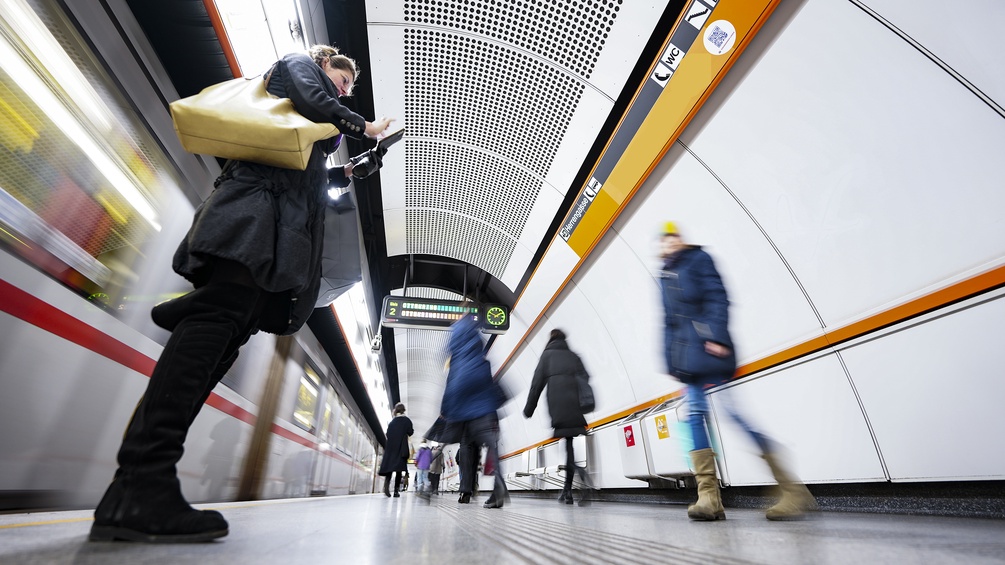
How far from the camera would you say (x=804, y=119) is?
2660 millimetres

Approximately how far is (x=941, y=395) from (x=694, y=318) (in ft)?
4.00

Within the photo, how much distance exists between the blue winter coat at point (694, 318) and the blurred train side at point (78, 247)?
2.97 m

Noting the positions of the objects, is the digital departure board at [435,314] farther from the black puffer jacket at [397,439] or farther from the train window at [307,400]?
the black puffer jacket at [397,439]

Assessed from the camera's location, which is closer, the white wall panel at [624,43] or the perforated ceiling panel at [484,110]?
the white wall panel at [624,43]

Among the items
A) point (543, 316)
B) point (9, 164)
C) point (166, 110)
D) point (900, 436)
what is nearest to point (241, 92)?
point (9, 164)

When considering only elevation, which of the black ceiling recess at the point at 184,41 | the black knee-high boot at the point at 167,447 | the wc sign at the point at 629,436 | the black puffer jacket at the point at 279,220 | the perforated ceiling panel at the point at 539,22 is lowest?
the black knee-high boot at the point at 167,447

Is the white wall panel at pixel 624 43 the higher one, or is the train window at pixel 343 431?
the white wall panel at pixel 624 43

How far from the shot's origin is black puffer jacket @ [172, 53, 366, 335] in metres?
1.17

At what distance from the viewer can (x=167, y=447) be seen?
1.01 metres

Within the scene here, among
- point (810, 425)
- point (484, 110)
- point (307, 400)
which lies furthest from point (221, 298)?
point (307, 400)

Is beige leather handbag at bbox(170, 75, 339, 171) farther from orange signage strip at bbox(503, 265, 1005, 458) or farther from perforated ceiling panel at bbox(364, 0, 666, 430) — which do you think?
orange signage strip at bbox(503, 265, 1005, 458)

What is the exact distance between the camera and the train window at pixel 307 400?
583 cm

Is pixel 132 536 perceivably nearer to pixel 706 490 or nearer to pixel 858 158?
pixel 706 490

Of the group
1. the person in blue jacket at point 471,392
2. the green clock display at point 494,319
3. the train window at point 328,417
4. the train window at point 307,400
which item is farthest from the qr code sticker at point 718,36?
the train window at point 328,417
